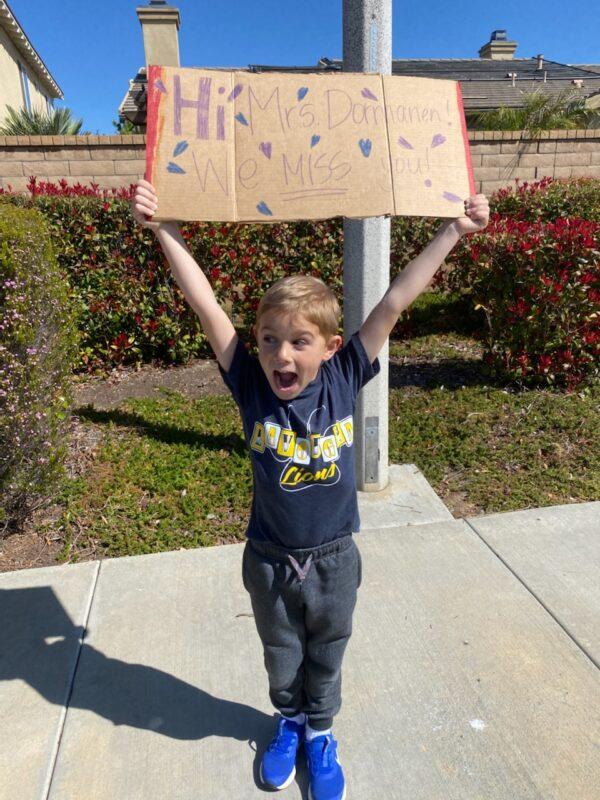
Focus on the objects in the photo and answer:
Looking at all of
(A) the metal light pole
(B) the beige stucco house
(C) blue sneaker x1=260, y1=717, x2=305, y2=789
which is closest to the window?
(B) the beige stucco house

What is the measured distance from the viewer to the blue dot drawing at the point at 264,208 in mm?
1814

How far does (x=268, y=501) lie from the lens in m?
1.69

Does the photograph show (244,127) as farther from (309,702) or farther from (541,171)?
(541,171)

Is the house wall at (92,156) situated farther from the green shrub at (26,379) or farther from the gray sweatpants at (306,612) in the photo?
the gray sweatpants at (306,612)

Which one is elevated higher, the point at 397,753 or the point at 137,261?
the point at 137,261

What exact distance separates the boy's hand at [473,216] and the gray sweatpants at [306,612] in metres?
1.02

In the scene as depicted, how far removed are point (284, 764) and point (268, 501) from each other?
2.94 ft

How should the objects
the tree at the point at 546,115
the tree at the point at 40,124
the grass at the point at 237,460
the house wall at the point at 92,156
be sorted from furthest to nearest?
the tree at the point at 546,115 < the tree at the point at 40,124 < the house wall at the point at 92,156 < the grass at the point at 237,460

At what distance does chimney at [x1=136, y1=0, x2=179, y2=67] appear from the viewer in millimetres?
14500

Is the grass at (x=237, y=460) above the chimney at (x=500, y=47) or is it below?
below

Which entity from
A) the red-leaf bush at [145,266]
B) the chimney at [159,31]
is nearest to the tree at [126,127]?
the chimney at [159,31]

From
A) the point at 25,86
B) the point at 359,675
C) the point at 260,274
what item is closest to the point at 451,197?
the point at 359,675

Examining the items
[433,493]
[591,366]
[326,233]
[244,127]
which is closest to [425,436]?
[433,493]

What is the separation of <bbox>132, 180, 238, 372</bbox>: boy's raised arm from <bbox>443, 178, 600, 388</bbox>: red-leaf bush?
352cm
